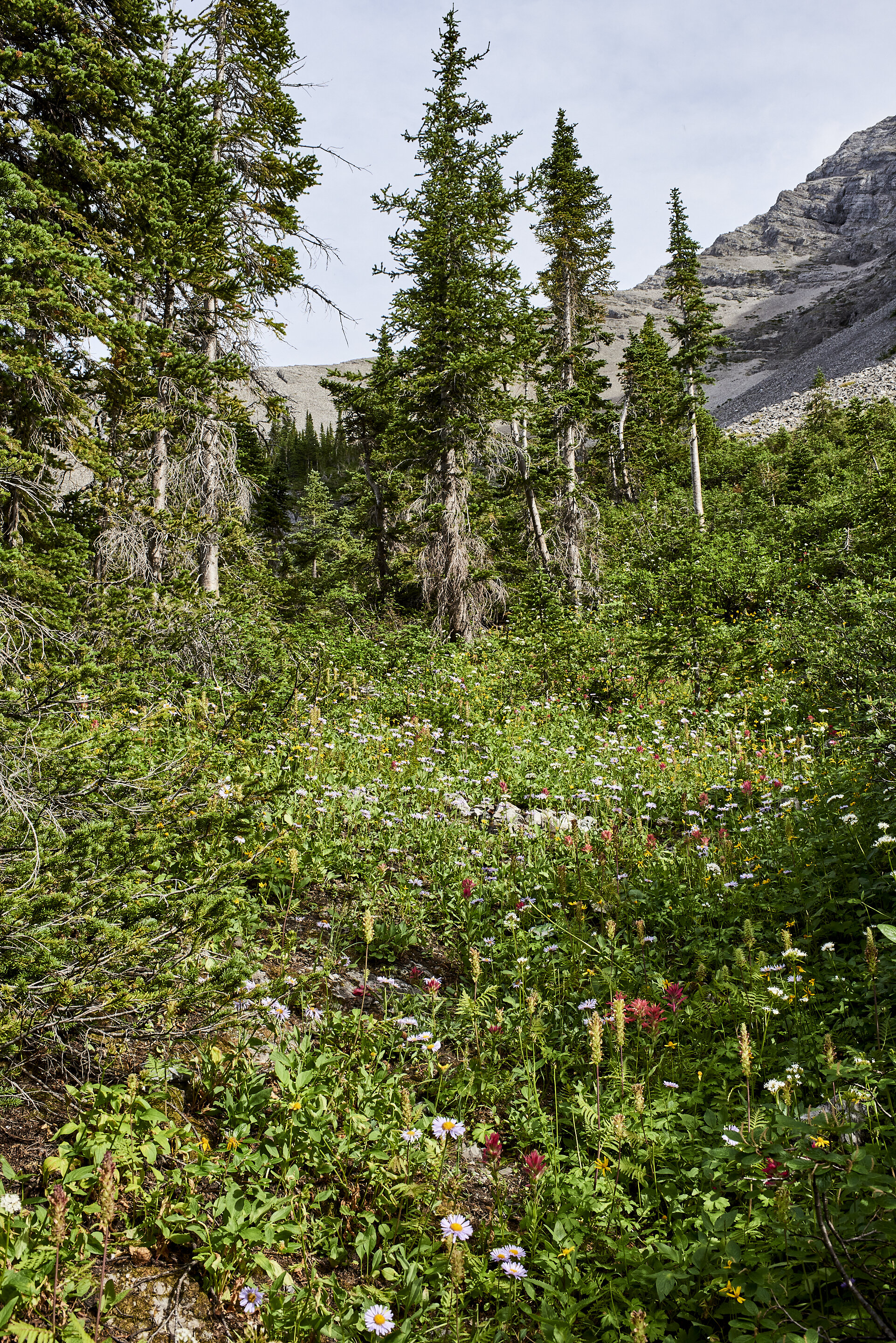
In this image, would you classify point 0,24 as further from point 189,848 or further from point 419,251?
point 419,251

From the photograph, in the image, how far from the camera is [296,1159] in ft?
9.28

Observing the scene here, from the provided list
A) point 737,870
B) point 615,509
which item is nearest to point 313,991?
point 737,870

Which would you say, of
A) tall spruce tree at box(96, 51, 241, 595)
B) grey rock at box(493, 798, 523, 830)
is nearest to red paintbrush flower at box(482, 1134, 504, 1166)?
grey rock at box(493, 798, 523, 830)

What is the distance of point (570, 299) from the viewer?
22719 millimetres

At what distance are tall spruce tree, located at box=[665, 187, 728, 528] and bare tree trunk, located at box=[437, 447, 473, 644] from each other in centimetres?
1561

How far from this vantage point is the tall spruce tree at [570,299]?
20.2 metres

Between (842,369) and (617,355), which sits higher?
(617,355)

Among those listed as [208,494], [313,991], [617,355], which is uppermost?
[617,355]

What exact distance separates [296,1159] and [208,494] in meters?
10.3

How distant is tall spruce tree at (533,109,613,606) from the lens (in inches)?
794

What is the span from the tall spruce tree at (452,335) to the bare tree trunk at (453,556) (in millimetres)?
23

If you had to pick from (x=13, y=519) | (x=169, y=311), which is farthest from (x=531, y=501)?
(x=13, y=519)

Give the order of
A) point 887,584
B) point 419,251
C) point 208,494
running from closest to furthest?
point 887,584 < point 208,494 < point 419,251

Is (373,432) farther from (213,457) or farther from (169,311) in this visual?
(169,311)
